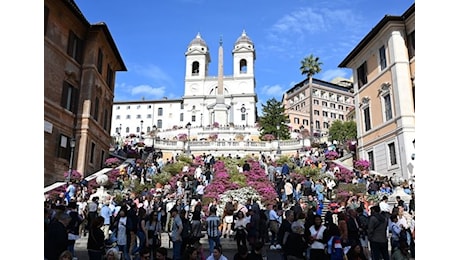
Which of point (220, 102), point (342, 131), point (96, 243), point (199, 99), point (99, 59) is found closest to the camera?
point (96, 243)

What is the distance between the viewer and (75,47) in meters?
25.3

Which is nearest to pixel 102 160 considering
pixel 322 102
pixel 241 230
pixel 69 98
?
pixel 69 98

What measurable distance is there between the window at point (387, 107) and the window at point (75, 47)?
2168 cm

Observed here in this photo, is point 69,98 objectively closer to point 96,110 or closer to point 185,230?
point 96,110

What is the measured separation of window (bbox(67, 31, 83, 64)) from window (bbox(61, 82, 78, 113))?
217 centimetres

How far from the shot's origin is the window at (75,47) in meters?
24.6

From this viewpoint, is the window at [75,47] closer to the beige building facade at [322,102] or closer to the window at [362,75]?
the window at [362,75]

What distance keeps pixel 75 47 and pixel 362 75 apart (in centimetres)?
Answer: 2199

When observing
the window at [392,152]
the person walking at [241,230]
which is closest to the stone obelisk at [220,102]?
the window at [392,152]

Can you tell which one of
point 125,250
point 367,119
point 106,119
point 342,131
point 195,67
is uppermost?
point 195,67

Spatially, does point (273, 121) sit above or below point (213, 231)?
above

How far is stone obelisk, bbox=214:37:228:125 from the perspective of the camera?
78312 mm

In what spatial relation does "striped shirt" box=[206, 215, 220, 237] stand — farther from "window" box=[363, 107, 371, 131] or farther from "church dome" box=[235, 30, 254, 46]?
"church dome" box=[235, 30, 254, 46]

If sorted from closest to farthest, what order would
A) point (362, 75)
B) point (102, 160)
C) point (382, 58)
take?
point (382, 58)
point (102, 160)
point (362, 75)
